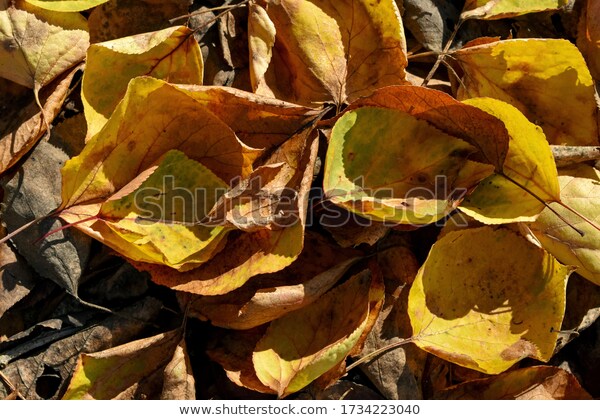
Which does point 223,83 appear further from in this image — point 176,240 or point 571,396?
point 571,396

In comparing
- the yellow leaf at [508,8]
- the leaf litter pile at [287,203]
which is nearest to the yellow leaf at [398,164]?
the leaf litter pile at [287,203]

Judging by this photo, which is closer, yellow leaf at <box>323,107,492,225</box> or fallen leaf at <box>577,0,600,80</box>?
yellow leaf at <box>323,107,492,225</box>

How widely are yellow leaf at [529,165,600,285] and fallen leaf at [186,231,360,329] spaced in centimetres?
29

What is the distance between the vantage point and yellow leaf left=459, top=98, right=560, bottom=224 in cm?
107

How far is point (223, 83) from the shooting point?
1181mm

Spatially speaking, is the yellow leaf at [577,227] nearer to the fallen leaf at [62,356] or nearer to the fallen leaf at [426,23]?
the fallen leaf at [426,23]

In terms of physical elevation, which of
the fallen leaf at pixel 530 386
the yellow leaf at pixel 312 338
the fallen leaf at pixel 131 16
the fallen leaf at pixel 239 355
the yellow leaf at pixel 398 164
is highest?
the fallen leaf at pixel 131 16

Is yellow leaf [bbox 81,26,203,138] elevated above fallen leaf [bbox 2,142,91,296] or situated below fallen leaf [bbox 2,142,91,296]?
above

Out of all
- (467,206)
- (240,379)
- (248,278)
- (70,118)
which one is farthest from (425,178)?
(70,118)

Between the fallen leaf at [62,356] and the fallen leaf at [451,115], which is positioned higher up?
the fallen leaf at [451,115]

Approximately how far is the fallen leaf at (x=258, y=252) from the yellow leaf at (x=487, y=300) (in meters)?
0.21

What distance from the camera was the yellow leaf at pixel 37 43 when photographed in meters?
1.14

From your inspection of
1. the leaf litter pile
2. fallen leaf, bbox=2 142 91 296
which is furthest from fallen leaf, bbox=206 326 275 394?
fallen leaf, bbox=2 142 91 296

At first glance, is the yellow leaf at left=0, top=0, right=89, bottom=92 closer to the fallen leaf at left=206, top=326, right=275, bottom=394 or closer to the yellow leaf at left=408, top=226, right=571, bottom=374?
the fallen leaf at left=206, top=326, right=275, bottom=394
